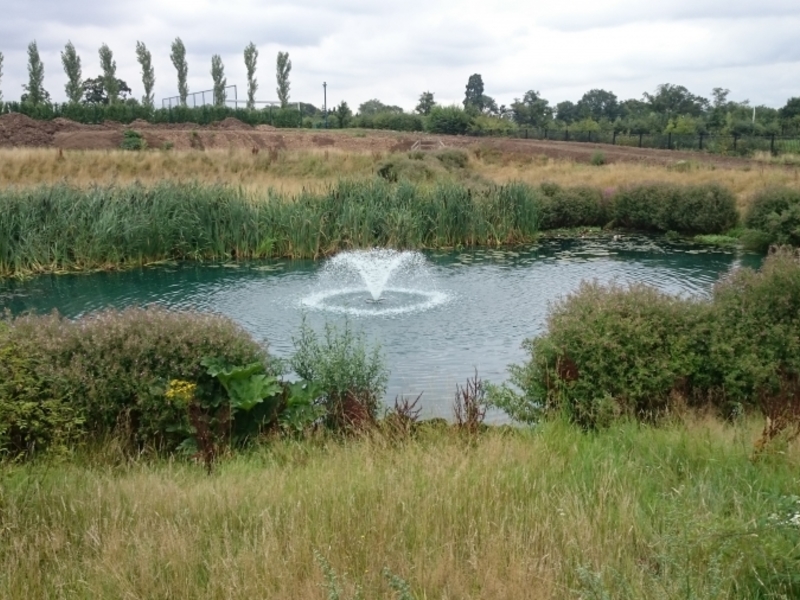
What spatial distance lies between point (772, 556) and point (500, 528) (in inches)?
43.2

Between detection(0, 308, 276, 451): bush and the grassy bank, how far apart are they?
40.0 feet

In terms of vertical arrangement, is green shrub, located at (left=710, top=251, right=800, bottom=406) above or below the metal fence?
below

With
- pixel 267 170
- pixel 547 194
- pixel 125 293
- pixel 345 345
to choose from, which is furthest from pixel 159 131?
pixel 345 345

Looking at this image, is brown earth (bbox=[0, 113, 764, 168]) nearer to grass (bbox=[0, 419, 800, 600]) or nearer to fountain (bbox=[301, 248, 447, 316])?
fountain (bbox=[301, 248, 447, 316])

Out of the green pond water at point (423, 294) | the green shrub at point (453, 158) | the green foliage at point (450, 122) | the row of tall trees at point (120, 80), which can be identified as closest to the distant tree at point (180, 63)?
the row of tall trees at point (120, 80)

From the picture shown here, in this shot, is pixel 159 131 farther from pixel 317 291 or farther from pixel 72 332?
pixel 72 332

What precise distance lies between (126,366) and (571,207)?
807 inches

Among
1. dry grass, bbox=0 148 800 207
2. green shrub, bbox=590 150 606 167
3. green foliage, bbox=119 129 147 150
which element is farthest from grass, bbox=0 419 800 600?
green foliage, bbox=119 129 147 150

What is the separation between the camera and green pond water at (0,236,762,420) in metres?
10.5

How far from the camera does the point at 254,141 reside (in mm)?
46781

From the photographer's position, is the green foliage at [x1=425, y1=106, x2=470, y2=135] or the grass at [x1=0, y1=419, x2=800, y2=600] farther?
the green foliage at [x1=425, y1=106, x2=470, y2=135]

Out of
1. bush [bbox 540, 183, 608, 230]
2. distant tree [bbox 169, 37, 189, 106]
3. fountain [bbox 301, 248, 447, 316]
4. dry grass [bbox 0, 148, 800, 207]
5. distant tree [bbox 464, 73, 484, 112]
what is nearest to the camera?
fountain [bbox 301, 248, 447, 316]

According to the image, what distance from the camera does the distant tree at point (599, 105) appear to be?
8569 centimetres

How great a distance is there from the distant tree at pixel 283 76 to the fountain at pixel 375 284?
212 feet
